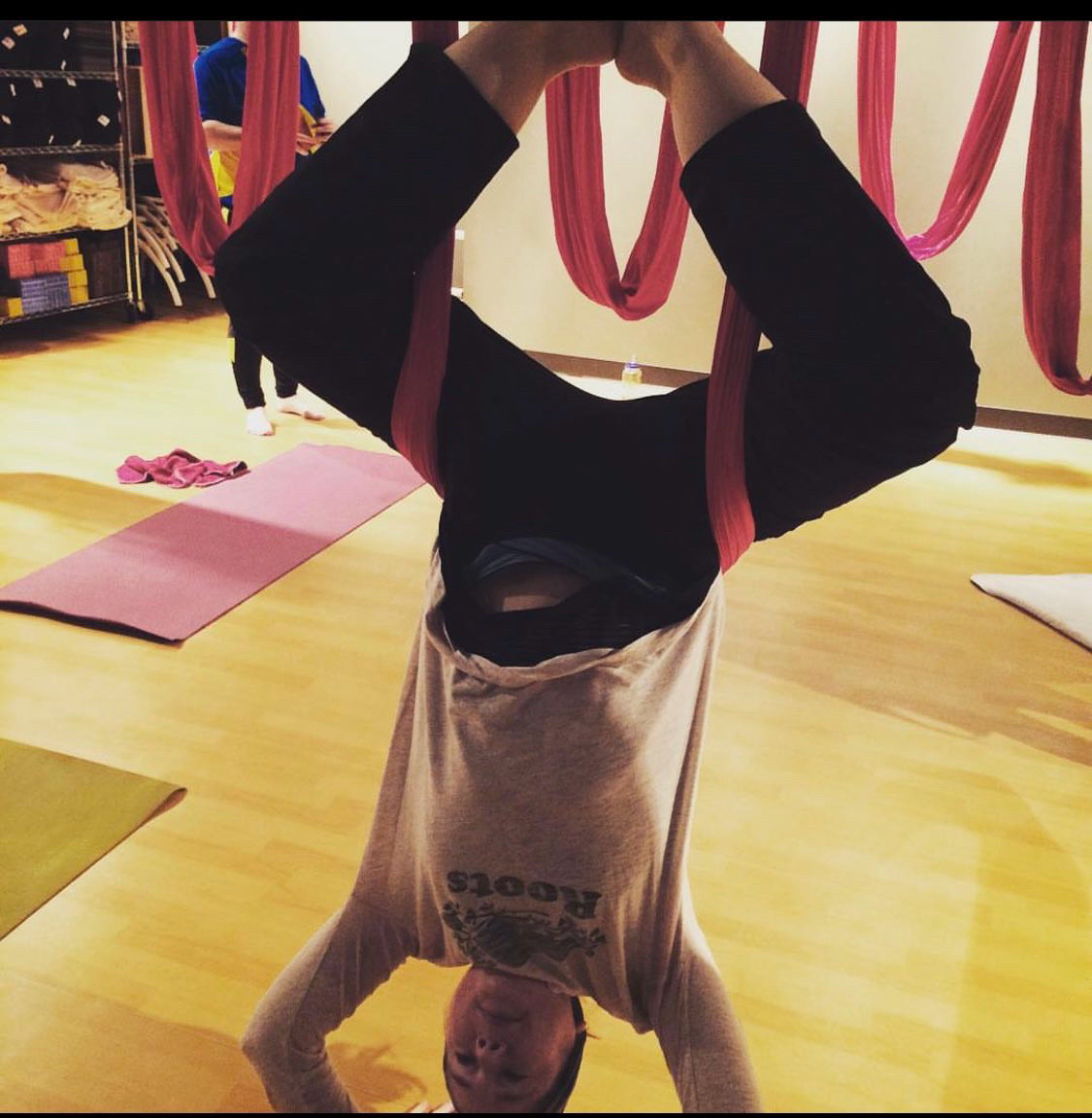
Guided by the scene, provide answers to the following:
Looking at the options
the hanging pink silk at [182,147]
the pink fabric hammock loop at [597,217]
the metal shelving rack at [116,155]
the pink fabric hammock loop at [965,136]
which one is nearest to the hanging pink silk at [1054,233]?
the pink fabric hammock loop at [965,136]

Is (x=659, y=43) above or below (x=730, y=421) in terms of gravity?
above

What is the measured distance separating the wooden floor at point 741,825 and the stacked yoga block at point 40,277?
1590 mm

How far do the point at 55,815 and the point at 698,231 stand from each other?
11.0ft

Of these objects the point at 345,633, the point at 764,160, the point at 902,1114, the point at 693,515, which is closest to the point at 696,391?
the point at 693,515

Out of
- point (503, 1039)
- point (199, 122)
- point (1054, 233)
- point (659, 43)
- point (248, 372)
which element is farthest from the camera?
point (248, 372)

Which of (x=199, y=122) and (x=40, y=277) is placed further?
(x=40, y=277)

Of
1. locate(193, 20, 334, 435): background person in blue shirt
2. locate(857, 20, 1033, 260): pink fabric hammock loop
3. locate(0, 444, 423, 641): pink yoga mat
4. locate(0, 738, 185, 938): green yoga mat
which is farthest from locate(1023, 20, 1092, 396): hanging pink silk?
locate(0, 738, 185, 938): green yoga mat

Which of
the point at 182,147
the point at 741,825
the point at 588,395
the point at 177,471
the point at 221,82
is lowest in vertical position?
the point at 741,825

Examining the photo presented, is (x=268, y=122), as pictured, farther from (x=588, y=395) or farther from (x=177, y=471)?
(x=177, y=471)

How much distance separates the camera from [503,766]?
2.37 ft

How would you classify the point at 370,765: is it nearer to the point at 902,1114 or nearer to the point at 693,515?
the point at 693,515

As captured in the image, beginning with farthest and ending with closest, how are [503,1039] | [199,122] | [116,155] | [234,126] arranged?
[116,155] → [234,126] → [199,122] → [503,1039]

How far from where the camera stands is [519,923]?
0.76m

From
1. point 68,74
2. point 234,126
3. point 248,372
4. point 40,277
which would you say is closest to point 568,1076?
point 234,126
